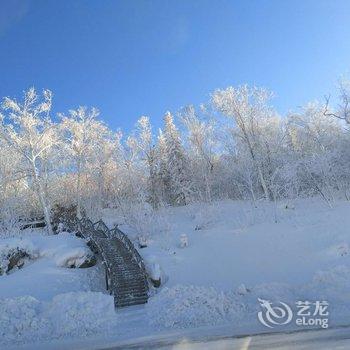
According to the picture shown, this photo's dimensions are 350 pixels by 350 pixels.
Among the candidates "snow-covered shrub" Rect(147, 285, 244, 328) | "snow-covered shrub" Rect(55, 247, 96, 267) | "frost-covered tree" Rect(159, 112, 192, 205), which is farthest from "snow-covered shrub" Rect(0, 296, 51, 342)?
"frost-covered tree" Rect(159, 112, 192, 205)

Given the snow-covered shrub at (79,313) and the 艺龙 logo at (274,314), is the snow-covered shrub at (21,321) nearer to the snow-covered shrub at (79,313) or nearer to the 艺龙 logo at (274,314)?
the snow-covered shrub at (79,313)

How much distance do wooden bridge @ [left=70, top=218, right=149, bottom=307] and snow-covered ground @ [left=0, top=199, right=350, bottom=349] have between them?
73 centimetres

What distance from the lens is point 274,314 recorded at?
1304cm

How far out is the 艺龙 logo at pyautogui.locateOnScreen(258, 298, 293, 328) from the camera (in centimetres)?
1217

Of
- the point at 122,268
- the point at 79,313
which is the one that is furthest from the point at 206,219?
the point at 79,313

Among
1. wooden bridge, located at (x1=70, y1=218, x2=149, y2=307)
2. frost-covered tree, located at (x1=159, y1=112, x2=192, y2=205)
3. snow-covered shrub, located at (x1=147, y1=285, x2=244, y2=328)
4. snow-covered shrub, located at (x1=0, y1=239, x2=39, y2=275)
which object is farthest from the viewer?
frost-covered tree, located at (x1=159, y1=112, x2=192, y2=205)

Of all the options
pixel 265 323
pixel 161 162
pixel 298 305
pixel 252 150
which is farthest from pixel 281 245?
pixel 161 162

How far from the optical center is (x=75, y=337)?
1339 cm

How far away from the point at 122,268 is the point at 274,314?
10.1m

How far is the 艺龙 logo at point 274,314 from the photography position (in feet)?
39.9

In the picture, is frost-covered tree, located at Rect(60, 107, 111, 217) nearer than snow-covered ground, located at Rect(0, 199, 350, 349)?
No

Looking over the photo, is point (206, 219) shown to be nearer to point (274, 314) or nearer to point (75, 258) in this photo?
point (75, 258)

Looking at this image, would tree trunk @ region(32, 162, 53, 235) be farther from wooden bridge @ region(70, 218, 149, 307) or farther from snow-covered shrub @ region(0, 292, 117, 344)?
snow-covered shrub @ region(0, 292, 117, 344)

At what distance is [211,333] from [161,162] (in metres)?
37.6
